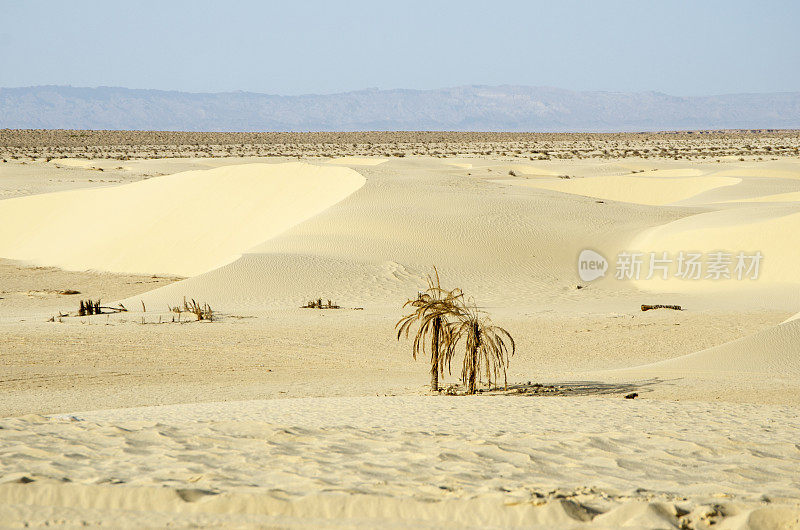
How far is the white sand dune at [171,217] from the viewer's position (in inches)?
936

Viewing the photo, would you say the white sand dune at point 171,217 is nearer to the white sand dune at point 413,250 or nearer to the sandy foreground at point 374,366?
the sandy foreground at point 374,366

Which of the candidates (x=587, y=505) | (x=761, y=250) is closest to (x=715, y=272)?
(x=761, y=250)

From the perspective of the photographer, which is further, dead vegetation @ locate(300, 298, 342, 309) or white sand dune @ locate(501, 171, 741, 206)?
white sand dune @ locate(501, 171, 741, 206)

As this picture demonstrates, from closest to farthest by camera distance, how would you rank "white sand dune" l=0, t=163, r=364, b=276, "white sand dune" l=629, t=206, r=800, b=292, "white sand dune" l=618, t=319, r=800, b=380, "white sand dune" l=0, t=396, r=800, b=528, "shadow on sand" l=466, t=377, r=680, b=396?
"white sand dune" l=0, t=396, r=800, b=528 < "shadow on sand" l=466, t=377, r=680, b=396 < "white sand dune" l=618, t=319, r=800, b=380 < "white sand dune" l=629, t=206, r=800, b=292 < "white sand dune" l=0, t=163, r=364, b=276

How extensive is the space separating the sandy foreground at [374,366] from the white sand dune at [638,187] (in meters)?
10.8

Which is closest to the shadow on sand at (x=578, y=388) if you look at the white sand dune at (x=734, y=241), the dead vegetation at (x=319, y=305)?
the dead vegetation at (x=319, y=305)

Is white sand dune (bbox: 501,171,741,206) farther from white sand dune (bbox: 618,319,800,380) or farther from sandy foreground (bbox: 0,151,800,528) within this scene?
white sand dune (bbox: 618,319,800,380)

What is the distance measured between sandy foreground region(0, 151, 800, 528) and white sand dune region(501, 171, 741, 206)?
424 inches

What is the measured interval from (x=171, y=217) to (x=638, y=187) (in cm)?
2087

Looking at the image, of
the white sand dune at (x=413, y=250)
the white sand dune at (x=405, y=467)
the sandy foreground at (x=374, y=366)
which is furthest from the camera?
the white sand dune at (x=413, y=250)

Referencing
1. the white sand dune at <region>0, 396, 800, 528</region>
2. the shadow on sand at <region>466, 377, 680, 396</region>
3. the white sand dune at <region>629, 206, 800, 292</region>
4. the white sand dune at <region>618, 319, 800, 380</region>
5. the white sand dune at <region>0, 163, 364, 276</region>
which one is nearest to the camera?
the white sand dune at <region>0, 396, 800, 528</region>

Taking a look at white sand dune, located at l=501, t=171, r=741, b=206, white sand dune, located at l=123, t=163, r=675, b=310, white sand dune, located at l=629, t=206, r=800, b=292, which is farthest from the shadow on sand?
white sand dune, located at l=501, t=171, r=741, b=206

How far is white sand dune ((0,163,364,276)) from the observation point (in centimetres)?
2377

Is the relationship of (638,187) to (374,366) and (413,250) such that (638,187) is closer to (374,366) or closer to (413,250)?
(413,250)
